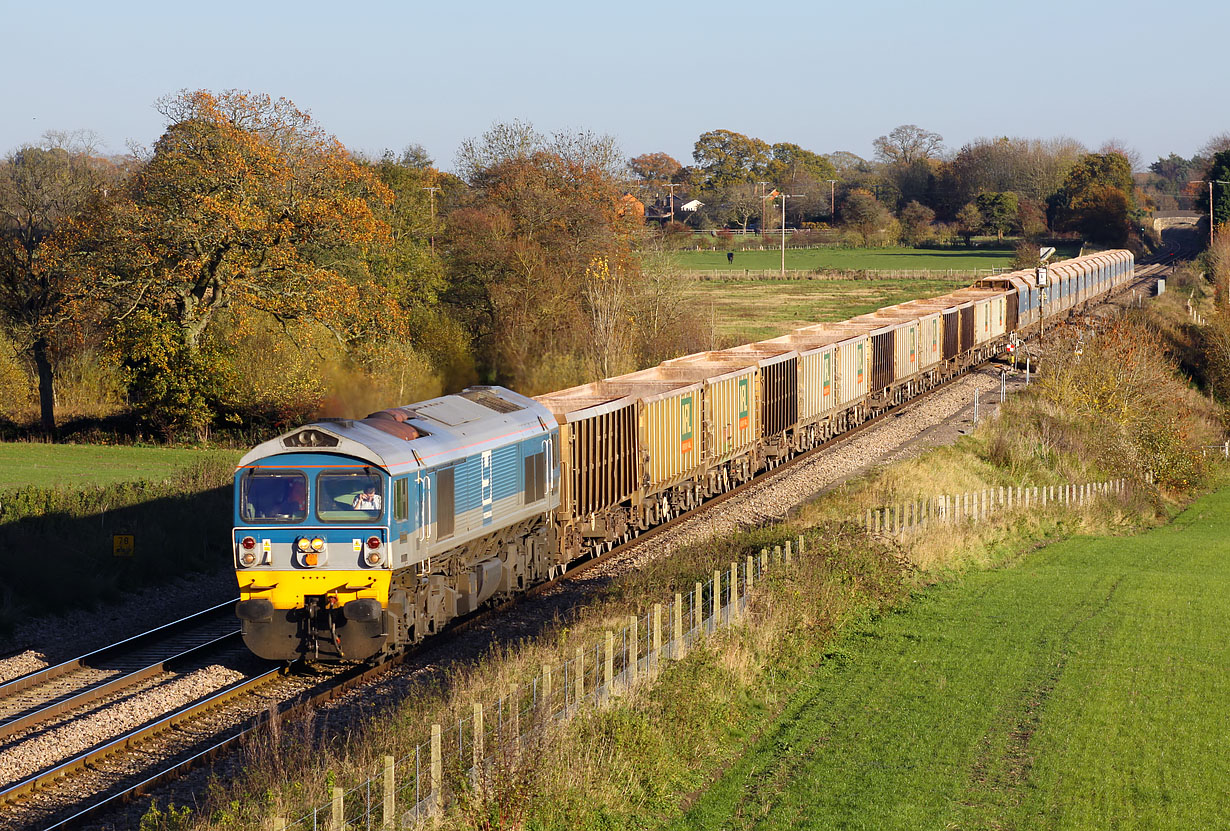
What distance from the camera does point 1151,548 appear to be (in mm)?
34000

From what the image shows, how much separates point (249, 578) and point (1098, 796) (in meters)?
10.5

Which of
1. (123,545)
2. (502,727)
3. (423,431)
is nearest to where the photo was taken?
(502,727)

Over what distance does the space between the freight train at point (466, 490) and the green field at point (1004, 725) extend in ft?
17.0

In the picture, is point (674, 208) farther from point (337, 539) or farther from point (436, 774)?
point (436, 774)

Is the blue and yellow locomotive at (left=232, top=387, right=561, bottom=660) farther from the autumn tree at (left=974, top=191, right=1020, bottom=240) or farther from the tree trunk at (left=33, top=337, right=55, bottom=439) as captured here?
the autumn tree at (left=974, top=191, right=1020, bottom=240)

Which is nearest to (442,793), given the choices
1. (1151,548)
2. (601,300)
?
(1151,548)

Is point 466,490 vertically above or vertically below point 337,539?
above

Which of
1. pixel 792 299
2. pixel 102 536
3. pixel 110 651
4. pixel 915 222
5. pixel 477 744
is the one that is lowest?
pixel 110 651

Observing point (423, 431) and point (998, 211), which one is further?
point (998, 211)

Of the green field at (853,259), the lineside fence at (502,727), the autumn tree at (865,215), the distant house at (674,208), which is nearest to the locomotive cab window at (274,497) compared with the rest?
the lineside fence at (502,727)

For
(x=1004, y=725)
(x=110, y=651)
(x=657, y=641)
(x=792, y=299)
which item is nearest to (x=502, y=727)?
(x=657, y=641)

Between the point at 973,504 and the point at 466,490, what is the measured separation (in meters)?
18.2

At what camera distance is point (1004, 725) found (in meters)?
15.4

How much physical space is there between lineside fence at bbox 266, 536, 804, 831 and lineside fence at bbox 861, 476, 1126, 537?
903cm
